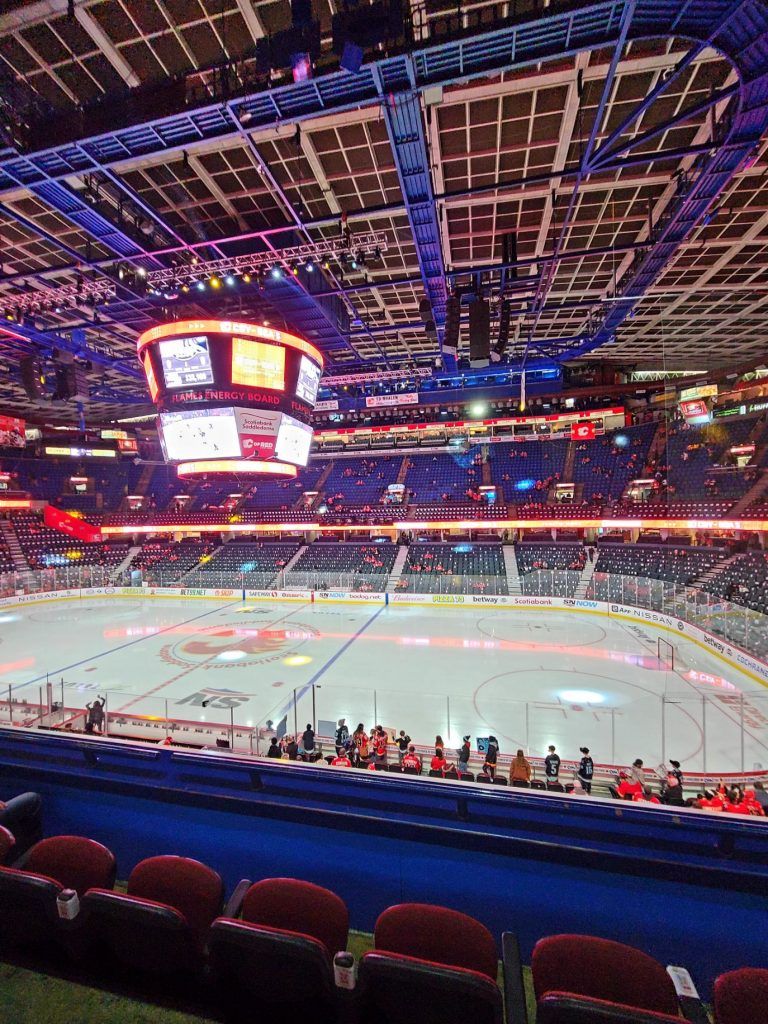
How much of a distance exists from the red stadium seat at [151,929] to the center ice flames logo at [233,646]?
13.1 meters

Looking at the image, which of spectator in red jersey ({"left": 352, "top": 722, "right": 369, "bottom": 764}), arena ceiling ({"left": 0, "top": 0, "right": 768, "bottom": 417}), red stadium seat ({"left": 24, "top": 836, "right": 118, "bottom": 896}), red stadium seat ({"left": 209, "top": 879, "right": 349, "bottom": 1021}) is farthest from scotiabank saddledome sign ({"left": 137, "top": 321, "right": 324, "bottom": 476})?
red stadium seat ({"left": 209, "top": 879, "right": 349, "bottom": 1021})

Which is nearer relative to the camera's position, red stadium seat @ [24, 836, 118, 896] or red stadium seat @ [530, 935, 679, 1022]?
red stadium seat @ [530, 935, 679, 1022]

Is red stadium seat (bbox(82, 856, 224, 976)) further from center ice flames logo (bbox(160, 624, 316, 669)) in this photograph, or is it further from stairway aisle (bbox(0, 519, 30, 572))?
stairway aisle (bbox(0, 519, 30, 572))

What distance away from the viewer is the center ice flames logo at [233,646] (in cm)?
1466

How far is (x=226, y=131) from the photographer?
6723mm

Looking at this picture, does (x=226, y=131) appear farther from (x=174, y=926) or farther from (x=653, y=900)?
(x=653, y=900)

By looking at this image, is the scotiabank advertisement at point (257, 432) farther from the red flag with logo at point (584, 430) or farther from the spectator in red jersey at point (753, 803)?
the red flag with logo at point (584, 430)

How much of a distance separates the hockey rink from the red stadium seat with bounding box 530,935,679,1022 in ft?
21.9

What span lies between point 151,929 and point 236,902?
39 centimetres

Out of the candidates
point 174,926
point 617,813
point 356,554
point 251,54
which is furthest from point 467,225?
point 356,554

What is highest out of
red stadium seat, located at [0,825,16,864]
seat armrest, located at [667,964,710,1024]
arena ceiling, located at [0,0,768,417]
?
arena ceiling, located at [0,0,768,417]

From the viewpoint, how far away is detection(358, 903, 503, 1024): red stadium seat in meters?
1.25

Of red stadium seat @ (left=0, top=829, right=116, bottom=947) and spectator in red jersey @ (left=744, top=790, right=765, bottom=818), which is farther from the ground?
red stadium seat @ (left=0, top=829, right=116, bottom=947)

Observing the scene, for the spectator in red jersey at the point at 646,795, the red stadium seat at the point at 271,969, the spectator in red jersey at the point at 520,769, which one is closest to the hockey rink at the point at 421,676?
the spectator in red jersey at the point at 646,795
